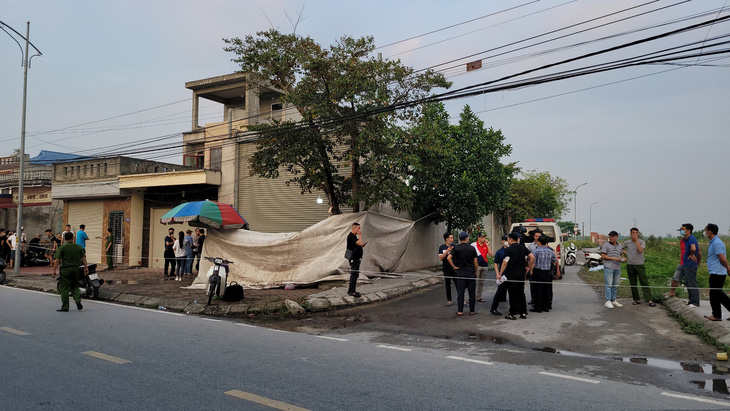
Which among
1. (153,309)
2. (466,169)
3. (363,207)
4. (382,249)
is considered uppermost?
(466,169)

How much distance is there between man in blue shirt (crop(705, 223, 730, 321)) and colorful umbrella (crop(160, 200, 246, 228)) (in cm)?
1222

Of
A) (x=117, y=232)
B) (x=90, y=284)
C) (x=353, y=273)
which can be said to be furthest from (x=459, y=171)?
(x=117, y=232)

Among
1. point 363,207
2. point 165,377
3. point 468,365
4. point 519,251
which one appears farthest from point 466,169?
point 165,377

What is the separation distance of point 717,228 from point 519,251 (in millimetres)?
3565

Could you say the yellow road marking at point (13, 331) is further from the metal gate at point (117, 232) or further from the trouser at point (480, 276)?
the metal gate at point (117, 232)

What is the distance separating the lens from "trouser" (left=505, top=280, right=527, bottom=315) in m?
10.1

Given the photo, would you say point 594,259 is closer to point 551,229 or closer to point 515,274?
point 551,229

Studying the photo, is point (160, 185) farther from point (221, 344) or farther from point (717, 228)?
point (717, 228)

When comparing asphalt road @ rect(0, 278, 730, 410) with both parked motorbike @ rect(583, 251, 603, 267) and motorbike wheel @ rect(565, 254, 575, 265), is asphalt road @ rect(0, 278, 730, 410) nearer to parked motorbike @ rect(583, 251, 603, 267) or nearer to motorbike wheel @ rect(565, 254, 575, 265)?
parked motorbike @ rect(583, 251, 603, 267)

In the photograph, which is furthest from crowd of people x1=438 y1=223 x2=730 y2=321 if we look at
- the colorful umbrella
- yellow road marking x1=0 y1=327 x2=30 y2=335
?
yellow road marking x1=0 y1=327 x2=30 y2=335

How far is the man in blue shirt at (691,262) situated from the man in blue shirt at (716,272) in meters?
0.62

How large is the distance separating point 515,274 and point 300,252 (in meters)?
6.84

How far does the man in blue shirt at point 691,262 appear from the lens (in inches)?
393

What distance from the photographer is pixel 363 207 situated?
1806cm
